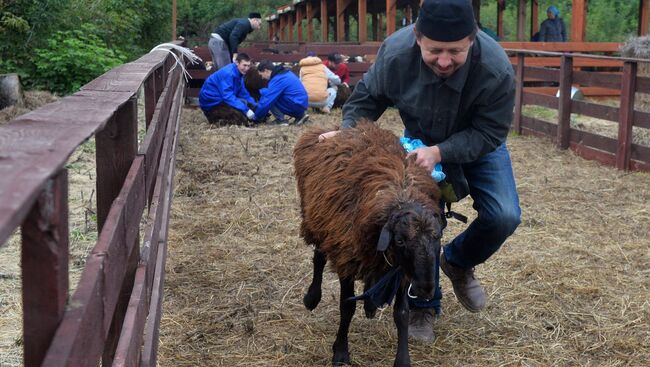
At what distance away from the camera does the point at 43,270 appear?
1.40m

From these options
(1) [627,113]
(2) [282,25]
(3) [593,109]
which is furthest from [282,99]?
(2) [282,25]

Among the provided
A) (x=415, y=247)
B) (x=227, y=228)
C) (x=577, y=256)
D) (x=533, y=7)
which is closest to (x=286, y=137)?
(x=227, y=228)

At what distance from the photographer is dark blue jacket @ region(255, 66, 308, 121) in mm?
13266

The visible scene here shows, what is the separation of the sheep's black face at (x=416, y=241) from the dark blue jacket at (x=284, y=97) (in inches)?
389

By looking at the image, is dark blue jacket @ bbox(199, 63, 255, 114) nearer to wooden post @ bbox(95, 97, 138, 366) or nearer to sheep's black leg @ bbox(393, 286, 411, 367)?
sheep's black leg @ bbox(393, 286, 411, 367)

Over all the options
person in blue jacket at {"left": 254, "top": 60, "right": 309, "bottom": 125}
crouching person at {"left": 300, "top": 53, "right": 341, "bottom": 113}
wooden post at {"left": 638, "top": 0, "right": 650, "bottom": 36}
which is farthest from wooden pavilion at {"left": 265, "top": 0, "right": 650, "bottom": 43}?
person in blue jacket at {"left": 254, "top": 60, "right": 309, "bottom": 125}

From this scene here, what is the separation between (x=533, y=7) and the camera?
23844 mm

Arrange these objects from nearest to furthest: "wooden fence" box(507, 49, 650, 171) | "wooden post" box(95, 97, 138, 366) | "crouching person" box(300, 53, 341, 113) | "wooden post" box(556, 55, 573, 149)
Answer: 1. "wooden post" box(95, 97, 138, 366)
2. "wooden fence" box(507, 49, 650, 171)
3. "wooden post" box(556, 55, 573, 149)
4. "crouching person" box(300, 53, 341, 113)

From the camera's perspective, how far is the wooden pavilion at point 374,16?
19.4 meters

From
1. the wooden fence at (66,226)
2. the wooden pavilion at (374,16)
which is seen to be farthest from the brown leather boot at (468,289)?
the wooden pavilion at (374,16)

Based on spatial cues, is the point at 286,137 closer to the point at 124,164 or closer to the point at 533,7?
the point at 124,164

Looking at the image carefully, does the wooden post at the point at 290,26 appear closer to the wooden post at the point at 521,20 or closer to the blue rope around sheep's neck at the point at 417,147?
the wooden post at the point at 521,20

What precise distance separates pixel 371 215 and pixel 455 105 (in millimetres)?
692

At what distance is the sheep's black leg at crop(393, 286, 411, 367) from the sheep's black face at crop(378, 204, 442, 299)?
307 mm
